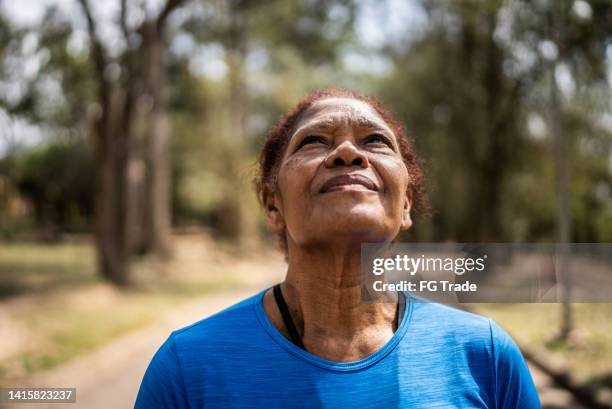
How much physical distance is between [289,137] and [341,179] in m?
0.40

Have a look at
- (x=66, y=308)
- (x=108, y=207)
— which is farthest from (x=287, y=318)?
(x=108, y=207)

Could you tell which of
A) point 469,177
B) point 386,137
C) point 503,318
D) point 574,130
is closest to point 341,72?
point 469,177

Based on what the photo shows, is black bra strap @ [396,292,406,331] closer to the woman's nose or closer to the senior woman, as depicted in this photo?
the senior woman

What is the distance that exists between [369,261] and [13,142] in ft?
89.9

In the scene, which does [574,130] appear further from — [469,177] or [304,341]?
[304,341]

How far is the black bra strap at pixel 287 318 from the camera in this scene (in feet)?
5.76

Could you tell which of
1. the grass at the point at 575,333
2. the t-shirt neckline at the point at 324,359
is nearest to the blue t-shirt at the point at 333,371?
the t-shirt neckline at the point at 324,359

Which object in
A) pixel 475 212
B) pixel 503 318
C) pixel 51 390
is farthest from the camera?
pixel 475 212

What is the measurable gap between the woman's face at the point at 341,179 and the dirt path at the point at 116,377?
469 cm

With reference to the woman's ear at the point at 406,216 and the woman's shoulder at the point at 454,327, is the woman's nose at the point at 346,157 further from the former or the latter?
the woman's shoulder at the point at 454,327

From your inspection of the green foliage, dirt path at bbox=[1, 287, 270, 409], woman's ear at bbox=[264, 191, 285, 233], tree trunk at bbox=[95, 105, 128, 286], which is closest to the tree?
tree trunk at bbox=[95, 105, 128, 286]

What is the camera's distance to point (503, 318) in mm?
10484

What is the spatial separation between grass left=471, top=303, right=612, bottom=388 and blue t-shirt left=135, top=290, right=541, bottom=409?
5365 millimetres

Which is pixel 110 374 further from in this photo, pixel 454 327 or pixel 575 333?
pixel 575 333
